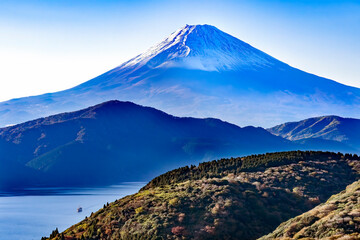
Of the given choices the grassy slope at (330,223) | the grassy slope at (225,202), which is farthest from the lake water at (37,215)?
the grassy slope at (330,223)

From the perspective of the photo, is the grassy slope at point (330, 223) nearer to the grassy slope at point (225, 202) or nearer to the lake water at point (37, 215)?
the grassy slope at point (225, 202)

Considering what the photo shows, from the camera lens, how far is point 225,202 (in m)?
52.4

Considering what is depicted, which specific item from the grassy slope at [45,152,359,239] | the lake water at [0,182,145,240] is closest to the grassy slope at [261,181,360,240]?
the grassy slope at [45,152,359,239]

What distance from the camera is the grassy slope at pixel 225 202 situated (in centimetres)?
4897

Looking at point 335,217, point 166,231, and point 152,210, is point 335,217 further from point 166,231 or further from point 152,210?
point 152,210

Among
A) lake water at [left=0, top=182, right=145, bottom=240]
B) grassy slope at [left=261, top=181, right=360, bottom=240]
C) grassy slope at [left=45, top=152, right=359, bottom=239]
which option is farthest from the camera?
lake water at [left=0, top=182, right=145, bottom=240]

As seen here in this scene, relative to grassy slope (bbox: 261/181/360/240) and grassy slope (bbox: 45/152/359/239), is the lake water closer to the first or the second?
grassy slope (bbox: 45/152/359/239)

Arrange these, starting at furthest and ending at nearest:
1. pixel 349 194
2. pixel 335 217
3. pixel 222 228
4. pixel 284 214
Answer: pixel 284 214 → pixel 222 228 → pixel 349 194 → pixel 335 217

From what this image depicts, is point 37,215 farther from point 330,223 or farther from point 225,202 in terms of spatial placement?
point 330,223

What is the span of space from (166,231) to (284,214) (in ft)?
39.9

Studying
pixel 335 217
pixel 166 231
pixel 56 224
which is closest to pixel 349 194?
pixel 335 217

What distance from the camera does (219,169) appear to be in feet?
220

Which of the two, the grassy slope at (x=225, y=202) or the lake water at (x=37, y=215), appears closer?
the grassy slope at (x=225, y=202)

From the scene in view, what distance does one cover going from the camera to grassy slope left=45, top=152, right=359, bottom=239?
48969 millimetres
